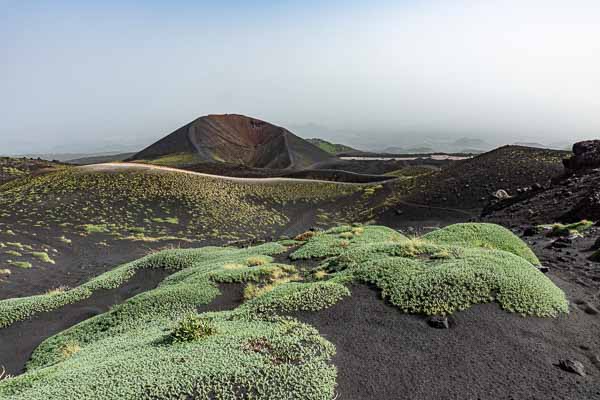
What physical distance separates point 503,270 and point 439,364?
159 inches

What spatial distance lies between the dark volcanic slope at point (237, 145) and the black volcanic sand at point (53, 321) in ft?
291

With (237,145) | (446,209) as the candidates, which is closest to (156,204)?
(446,209)

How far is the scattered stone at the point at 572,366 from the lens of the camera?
688 cm

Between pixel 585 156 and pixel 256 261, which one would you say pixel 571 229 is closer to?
pixel 256 261

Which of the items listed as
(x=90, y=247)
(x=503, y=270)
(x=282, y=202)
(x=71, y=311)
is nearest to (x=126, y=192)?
(x=90, y=247)

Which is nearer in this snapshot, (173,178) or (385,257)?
(385,257)

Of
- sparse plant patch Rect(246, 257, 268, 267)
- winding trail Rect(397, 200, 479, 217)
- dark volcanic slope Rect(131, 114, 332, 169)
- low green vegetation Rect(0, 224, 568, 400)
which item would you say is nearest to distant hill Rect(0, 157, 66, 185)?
dark volcanic slope Rect(131, 114, 332, 169)

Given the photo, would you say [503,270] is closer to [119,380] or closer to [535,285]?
[535,285]

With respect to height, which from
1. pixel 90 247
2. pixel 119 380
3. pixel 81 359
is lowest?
pixel 90 247

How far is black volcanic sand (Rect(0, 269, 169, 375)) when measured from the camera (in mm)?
12079

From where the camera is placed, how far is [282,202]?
163ft

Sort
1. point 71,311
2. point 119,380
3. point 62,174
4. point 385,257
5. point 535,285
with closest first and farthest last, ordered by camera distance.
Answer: point 119,380
point 535,285
point 385,257
point 71,311
point 62,174

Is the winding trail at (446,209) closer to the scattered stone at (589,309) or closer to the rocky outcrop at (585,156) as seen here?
the rocky outcrop at (585,156)

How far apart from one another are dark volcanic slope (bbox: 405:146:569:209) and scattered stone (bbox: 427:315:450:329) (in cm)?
3298
